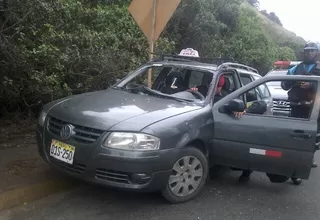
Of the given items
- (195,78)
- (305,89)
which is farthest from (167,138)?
(305,89)

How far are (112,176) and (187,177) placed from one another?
0.97 metres

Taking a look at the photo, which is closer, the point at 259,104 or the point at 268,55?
the point at 259,104

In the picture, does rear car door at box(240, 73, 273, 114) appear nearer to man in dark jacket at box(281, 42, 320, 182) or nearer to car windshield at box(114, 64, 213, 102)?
man in dark jacket at box(281, 42, 320, 182)

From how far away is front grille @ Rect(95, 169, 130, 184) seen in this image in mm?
3912

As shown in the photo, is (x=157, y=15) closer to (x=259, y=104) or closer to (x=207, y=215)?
(x=259, y=104)

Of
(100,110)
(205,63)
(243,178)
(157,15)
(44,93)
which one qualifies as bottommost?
(243,178)

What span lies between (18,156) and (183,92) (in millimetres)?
2459

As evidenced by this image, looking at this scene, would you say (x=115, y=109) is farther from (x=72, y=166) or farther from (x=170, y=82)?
(x=170, y=82)

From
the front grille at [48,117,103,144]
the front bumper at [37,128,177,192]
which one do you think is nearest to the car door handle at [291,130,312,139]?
the front bumper at [37,128,177,192]

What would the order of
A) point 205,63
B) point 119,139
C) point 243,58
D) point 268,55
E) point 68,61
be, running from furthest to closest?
point 268,55
point 243,58
point 68,61
point 205,63
point 119,139

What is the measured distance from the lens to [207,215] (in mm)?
4266

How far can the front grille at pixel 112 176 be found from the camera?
3912 mm

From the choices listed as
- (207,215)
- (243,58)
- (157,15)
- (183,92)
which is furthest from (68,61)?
→ (243,58)

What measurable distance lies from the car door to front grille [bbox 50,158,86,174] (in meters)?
1.67
